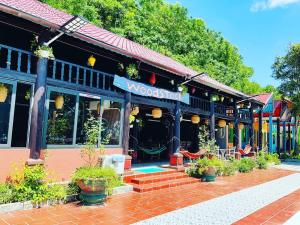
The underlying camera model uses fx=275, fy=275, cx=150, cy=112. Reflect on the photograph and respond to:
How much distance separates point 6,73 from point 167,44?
24.1 m

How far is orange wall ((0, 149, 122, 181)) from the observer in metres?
5.98

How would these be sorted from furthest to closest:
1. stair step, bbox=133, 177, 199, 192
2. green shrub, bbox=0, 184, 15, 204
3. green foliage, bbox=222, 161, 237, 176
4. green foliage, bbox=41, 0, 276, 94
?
green foliage, bbox=41, 0, 276, 94
green foliage, bbox=222, 161, 237, 176
stair step, bbox=133, 177, 199, 192
green shrub, bbox=0, 184, 15, 204

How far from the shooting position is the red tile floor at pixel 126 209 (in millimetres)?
5219

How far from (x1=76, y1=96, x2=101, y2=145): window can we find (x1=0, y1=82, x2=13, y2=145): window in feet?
6.29

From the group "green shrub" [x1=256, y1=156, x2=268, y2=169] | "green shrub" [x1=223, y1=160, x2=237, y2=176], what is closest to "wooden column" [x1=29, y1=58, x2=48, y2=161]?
"green shrub" [x1=223, y1=160, x2=237, y2=176]

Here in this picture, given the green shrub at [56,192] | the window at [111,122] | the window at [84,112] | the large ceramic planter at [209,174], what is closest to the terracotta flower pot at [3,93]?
the window at [84,112]

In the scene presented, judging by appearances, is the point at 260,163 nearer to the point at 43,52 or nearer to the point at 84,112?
the point at 84,112

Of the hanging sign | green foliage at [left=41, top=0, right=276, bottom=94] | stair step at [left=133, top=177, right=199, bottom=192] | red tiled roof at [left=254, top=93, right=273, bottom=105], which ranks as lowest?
stair step at [left=133, top=177, right=199, bottom=192]

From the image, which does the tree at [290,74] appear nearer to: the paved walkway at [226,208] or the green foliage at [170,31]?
the green foliage at [170,31]

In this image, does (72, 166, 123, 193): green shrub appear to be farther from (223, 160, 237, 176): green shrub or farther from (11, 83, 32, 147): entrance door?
(223, 160, 237, 176): green shrub

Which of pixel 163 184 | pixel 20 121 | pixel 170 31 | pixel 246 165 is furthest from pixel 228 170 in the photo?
pixel 170 31

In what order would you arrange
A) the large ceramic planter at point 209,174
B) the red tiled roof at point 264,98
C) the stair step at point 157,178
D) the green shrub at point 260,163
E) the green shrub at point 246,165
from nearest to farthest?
the stair step at point 157,178 < the large ceramic planter at point 209,174 < the green shrub at point 246,165 < the green shrub at point 260,163 < the red tiled roof at point 264,98

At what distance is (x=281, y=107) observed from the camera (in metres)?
22.9

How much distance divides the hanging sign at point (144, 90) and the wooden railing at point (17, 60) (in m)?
2.41
